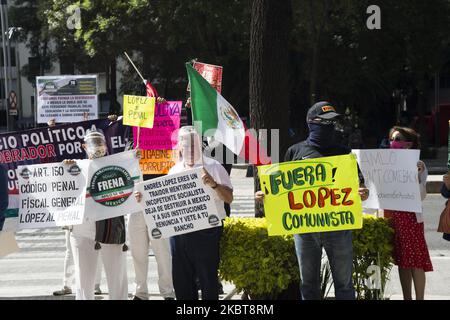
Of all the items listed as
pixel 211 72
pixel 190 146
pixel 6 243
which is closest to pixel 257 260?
pixel 190 146

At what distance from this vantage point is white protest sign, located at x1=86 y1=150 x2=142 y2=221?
21.9ft

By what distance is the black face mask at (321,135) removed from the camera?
5.98 m

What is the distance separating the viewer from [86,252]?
669cm

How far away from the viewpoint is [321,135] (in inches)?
237

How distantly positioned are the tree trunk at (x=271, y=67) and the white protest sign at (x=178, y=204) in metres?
0.99

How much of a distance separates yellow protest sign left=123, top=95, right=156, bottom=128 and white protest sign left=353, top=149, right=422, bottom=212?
2.65m

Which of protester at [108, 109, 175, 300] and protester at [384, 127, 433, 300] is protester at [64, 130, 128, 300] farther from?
protester at [384, 127, 433, 300]

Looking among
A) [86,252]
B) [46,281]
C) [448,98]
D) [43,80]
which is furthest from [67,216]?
[448,98]

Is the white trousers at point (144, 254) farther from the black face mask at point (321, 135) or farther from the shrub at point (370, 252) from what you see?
the black face mask at point (321, 135)

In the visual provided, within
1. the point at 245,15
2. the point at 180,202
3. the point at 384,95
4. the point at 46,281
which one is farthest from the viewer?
the point at 384,95

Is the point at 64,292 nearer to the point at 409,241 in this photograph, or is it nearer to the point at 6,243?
the point at 6,243

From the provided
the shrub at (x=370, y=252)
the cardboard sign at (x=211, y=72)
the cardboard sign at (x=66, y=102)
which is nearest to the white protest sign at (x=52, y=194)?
the shrub at (x=370, y=252)
